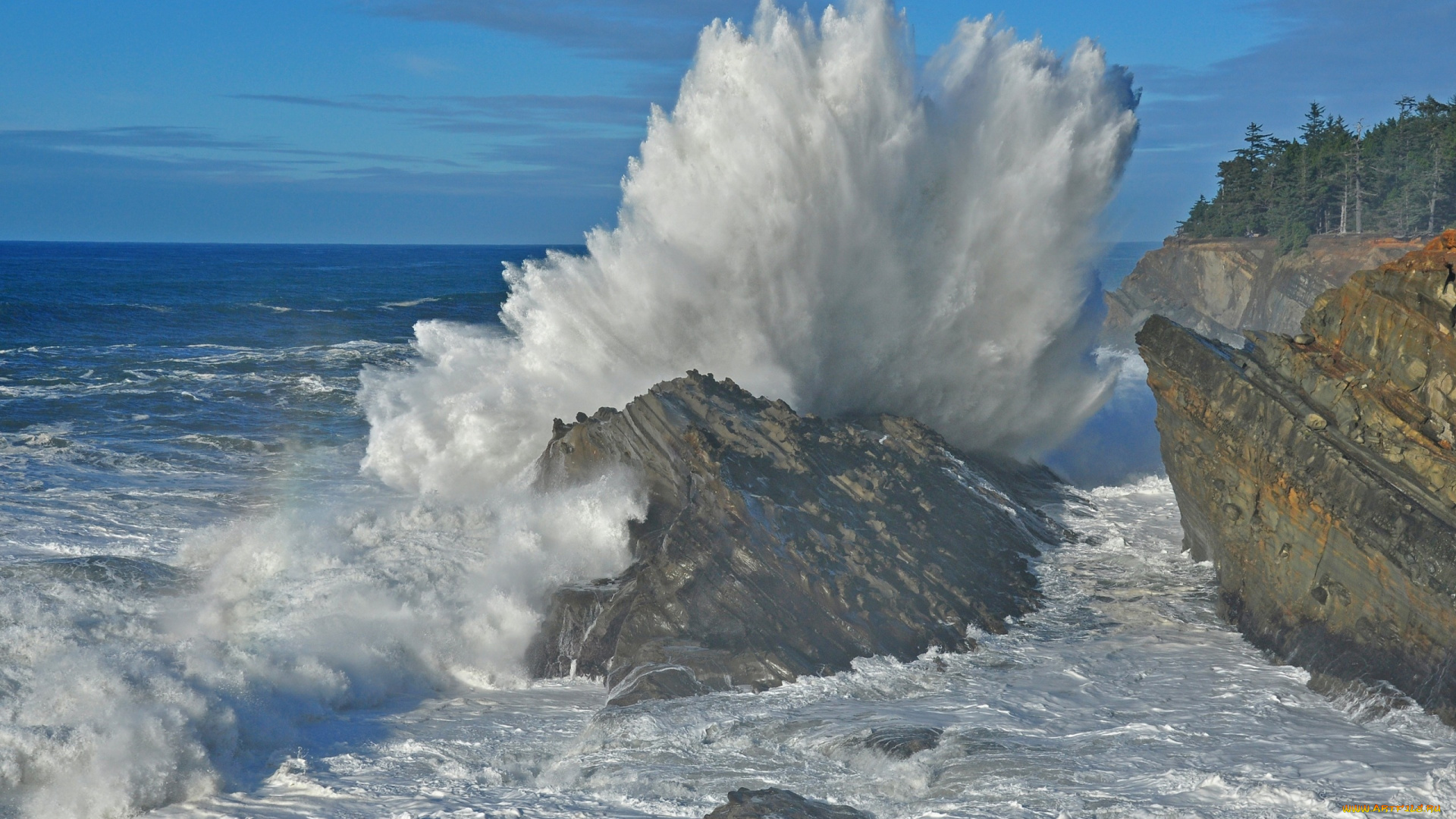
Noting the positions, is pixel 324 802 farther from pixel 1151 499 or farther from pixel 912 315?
pixel 1151 499

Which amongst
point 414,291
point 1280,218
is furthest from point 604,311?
point 414,291

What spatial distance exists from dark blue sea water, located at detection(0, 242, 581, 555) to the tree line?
149 feet

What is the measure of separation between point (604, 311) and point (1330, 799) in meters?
13.1

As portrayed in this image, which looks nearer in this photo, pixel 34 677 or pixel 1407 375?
pixel 34 677

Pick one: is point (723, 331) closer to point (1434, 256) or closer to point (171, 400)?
point (1434, 256)

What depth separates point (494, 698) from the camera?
11.3 meters

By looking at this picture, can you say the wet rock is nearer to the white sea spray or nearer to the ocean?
the ocean

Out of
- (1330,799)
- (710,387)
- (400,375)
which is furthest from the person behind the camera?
(400,375)

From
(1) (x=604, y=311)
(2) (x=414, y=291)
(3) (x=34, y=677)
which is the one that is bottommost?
(3) (x=34, y=677)

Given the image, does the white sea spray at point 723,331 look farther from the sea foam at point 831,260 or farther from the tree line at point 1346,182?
the tree line at point 1346,182

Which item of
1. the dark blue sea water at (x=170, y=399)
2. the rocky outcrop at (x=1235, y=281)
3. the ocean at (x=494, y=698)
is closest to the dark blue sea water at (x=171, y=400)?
the dark blue sea water at (x=170, y=399)

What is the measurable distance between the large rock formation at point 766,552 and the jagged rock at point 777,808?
2747 mm

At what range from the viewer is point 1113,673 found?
1115cm

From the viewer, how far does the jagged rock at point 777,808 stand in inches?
296
